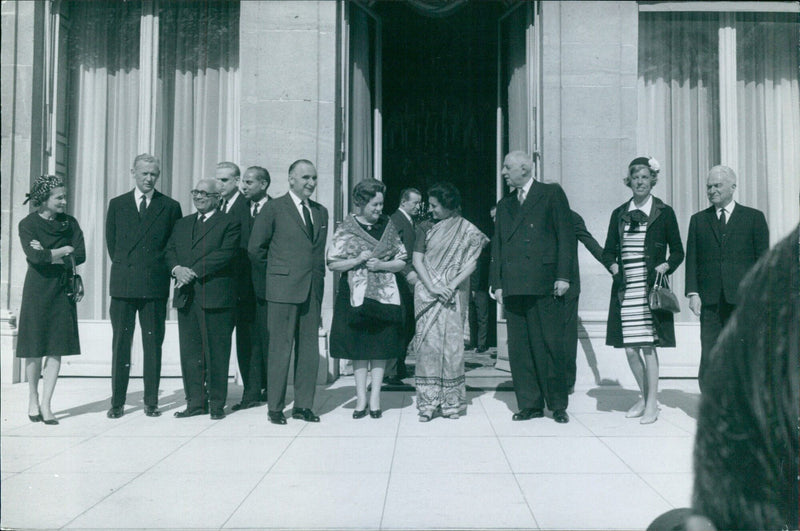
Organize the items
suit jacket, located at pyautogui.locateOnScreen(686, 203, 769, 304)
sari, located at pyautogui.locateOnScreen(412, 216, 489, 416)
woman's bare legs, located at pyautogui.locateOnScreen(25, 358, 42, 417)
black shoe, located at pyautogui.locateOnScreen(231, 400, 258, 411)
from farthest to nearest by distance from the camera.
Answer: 1. black shoe, located at pyautogui.locateOnScreen(231, 400, 258, 411)
2. sari, located at pyautogui.locateOnScreen(412, 216, 489, 416)
3. woman's bare legs, located at pyautogui.locateOnScreen(25, 358, 42, 417)
4. suit jacket, located at pyautogui.locateOnScreen(686, 203, 769, 304)

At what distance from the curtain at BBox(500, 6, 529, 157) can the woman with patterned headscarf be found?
502 centimetres

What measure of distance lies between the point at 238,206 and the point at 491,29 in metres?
6.52

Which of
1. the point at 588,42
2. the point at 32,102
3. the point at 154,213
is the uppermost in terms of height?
the point at 588,42

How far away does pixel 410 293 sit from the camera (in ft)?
27.3

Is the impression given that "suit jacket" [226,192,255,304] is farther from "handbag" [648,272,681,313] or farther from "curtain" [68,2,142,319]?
"handbag" [648,272,681,313]

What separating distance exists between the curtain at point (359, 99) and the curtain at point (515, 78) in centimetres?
173

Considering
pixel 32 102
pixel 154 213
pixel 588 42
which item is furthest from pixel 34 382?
pixel 588 42

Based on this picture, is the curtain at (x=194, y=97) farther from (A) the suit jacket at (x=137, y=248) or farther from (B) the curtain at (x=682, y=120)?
(B) the curtain at (x=682, y=120)

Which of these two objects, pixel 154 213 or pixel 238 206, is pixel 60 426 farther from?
pixel 238 206

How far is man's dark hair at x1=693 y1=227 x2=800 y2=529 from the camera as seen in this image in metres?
0.66

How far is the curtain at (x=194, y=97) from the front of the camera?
8.77m

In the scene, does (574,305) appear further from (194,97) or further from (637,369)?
(194,97)

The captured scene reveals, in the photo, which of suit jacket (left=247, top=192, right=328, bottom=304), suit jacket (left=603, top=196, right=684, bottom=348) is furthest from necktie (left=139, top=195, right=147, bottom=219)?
suit jacket (left=603, top=196, right=684, bottom=348)

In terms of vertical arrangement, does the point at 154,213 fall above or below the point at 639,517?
above
